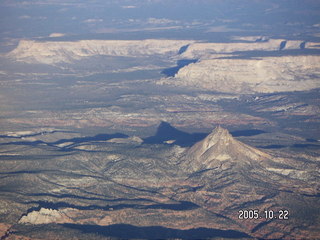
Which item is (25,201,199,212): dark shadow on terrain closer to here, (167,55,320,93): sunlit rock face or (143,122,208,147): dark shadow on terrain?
(143,122,208,147): dark shadow on terrain

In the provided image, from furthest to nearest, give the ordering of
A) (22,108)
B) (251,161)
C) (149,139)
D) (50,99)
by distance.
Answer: (50,99)
(22,108)
(149,139)
(251,161)

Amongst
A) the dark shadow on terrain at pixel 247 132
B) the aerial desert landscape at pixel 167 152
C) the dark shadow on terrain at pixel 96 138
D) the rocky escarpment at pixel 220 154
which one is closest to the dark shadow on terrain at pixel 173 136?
the aerial desert landscape at pixel 167 152

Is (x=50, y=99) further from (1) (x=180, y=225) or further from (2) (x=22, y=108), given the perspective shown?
(1) (x=180, y=225)

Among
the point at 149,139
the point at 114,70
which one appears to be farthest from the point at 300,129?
the point at 114,70

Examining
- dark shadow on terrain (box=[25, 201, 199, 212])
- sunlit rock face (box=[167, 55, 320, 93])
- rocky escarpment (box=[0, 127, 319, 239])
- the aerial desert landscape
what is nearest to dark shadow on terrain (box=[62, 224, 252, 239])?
the aerial desert landscape

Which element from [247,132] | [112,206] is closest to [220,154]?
[112,206]

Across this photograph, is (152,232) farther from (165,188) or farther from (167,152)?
(167,152)
